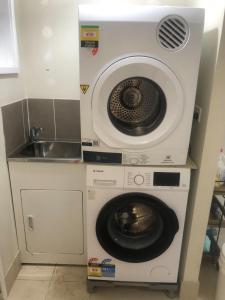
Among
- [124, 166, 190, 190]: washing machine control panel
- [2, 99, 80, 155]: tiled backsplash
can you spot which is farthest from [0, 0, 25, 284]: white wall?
[124, 166, 190, 190]: washing machine control panel

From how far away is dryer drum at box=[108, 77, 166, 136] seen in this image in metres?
1.51

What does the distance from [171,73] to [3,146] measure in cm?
117

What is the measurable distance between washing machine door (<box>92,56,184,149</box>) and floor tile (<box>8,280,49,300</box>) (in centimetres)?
122

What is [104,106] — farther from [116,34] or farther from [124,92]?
[116,34]

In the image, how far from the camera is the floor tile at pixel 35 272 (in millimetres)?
1909

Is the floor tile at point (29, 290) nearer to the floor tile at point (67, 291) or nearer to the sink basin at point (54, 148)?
Result: the floor tile at point (67, 291)

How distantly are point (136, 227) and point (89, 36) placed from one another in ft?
4.18

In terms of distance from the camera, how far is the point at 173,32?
1.28 meters

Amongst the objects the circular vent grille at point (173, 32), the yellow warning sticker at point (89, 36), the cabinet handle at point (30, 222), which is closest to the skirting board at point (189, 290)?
the cabinet handle at point (30, 222)

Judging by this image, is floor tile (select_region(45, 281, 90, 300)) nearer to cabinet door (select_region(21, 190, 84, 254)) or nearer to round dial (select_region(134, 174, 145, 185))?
cabinet door (select_region(21, 190, 84, 254))

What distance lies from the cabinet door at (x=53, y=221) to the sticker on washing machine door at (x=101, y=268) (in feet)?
0.88

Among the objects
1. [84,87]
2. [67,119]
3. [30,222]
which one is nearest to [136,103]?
[84,87]

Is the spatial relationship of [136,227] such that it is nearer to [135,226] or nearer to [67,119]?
[135,226]

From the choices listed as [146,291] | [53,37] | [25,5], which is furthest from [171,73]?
[146,291]
